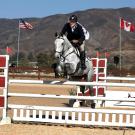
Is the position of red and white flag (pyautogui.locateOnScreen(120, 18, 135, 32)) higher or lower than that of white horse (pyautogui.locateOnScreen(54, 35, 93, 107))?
higher

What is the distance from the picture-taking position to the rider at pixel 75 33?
11496 millimetres

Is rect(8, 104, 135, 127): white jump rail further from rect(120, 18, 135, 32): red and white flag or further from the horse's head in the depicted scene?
rect(120, 18, 135, 32): red and white flag

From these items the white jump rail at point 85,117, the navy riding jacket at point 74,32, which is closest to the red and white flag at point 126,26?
the navy riding jacket at point 74,32

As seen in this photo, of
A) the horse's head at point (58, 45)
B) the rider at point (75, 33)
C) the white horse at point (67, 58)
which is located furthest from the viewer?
the rider at point (75, 33)

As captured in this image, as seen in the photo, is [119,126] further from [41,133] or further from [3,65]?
[3,65]

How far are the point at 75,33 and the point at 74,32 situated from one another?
39mm

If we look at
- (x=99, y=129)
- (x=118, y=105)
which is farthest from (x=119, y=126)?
(x=118, y=105)

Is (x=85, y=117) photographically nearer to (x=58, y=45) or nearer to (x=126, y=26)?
(x=58, y=45)

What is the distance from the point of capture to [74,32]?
1162cm

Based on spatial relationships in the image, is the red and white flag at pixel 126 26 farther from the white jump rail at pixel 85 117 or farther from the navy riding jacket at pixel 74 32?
the white jump rail at pixel 85 117

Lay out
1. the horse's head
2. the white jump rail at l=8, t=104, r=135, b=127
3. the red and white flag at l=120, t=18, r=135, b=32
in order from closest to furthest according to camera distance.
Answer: the white jump rail at l=8, t=104, r=135, b=127 → the horse's head → the red and white flag at l=120, t=18, r=135, b=32

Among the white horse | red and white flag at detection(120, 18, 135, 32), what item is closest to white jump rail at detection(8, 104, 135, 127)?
the white horse

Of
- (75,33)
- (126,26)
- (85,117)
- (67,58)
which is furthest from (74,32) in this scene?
(126,26)

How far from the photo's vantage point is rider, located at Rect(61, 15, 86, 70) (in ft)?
37.7
